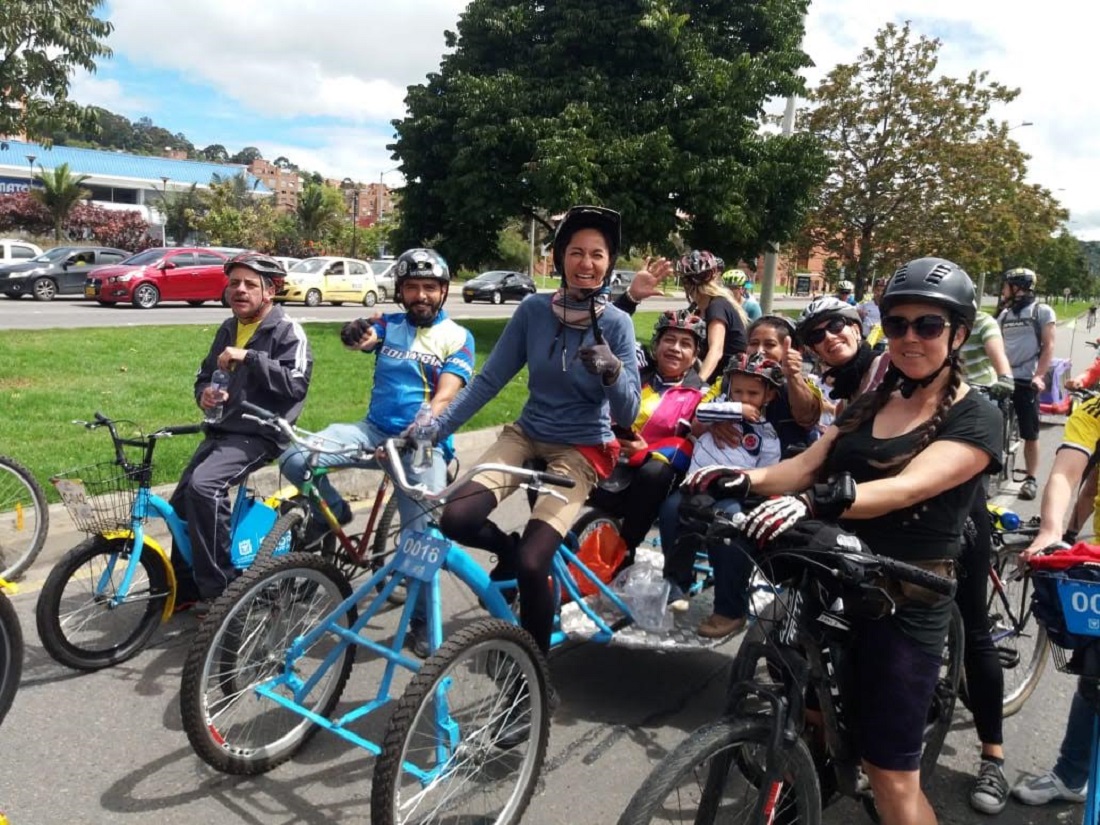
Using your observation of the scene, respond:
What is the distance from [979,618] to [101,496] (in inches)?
146

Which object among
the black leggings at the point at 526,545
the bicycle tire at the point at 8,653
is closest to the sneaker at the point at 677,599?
the black leggings at the point at 526,545

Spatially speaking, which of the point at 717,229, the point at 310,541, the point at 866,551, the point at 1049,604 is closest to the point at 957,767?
the point at 1049,604

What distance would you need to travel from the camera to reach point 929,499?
8.04 ft

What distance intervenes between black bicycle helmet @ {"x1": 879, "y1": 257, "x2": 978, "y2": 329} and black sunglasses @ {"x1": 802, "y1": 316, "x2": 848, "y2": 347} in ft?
5.53

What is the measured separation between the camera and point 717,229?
55.2ft

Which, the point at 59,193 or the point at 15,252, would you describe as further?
the point at 59,193

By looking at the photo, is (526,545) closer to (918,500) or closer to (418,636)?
(418,636)

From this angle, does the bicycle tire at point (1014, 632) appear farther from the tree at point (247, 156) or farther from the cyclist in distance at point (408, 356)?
the tree at point (247, 156)

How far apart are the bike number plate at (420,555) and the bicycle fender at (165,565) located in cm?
167

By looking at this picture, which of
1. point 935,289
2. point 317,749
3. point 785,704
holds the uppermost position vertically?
point 935,289

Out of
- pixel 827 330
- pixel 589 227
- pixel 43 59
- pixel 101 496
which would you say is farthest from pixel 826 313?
pixel 43 59

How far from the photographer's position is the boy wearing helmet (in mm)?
8656

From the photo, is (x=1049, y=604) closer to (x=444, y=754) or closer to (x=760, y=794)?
(x=760, y=794)

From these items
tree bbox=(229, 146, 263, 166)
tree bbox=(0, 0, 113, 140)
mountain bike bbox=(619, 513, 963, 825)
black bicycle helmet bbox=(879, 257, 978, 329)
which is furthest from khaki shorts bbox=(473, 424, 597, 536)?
tree bbox=(229, 146, 263, 166)
